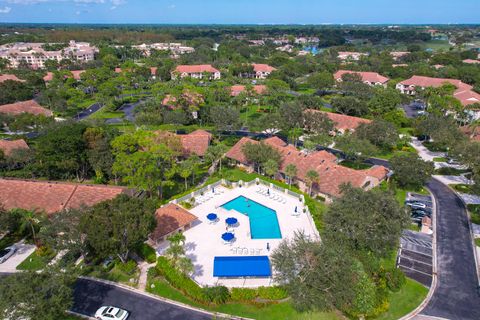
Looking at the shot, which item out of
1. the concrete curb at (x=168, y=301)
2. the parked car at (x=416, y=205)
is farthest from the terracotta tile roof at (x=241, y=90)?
the concrete curb at (x=168, y=301)

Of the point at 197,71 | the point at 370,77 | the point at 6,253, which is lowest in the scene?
the point at 6,253

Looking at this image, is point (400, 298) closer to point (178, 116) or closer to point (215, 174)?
point (215, 174)

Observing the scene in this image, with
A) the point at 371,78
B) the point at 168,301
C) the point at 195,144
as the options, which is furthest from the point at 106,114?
the point at 371,78

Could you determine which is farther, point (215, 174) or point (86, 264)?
point (215, 174)

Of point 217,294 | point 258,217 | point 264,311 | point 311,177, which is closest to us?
point 264,311

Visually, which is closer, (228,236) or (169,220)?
(228,236)

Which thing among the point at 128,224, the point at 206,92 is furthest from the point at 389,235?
the point at 206,92

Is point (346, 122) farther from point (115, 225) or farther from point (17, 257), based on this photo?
point (17, 257)
